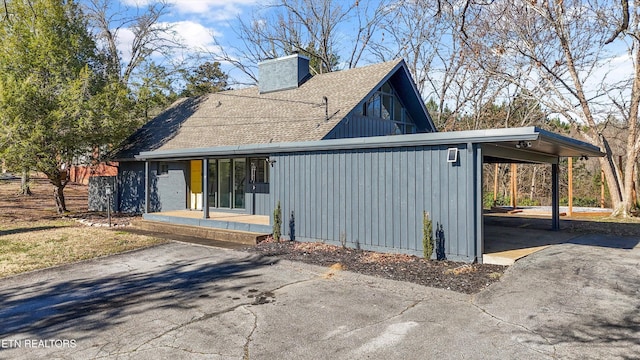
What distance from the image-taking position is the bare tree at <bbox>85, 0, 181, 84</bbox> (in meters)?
26.7

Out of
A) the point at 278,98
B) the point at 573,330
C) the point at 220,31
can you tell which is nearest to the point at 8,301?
the point at 573,330

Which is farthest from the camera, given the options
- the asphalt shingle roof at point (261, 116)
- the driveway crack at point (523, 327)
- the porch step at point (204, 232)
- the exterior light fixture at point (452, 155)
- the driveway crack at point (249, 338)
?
the asphalt shingle roof at point (261, 116)

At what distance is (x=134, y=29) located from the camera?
90.9 ft

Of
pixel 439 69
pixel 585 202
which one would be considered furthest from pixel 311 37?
pixel 585 202

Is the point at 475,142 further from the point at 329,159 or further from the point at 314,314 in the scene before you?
the point at 314,314

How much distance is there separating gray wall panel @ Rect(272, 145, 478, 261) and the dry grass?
422 centimetres

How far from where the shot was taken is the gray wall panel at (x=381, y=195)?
7.56 metres

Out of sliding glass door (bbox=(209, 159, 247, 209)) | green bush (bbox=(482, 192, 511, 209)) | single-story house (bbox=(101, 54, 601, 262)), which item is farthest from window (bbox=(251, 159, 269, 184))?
green bush (bbox=(482, 192, 511, 209))

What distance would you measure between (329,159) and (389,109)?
22.2 feet

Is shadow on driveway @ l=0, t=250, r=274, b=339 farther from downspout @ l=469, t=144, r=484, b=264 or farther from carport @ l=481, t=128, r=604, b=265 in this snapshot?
carport @ l=481, t=128, r=604, b=265

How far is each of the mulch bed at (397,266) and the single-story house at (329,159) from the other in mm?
401

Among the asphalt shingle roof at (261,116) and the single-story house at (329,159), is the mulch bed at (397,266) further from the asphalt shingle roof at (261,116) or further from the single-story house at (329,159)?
the asphalt shingle roof at (261,116)

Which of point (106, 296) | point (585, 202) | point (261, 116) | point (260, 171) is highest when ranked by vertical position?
point (261, 116)

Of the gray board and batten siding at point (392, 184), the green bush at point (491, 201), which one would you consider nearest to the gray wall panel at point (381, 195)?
the gray board and batten siding at point (392, 184)
